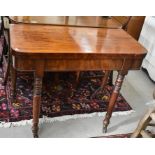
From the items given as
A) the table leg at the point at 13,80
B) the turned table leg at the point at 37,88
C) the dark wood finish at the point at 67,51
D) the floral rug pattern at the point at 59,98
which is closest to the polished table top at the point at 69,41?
the dark wood finish at the point at 67,51

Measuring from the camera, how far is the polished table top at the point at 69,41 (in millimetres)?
1481

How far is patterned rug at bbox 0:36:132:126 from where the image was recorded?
2117mm

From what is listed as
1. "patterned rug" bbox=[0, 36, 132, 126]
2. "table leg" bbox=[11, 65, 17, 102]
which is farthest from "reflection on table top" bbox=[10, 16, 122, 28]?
"patterned rug" bbox=[0, 36, 132, 126]

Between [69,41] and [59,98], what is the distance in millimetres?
848

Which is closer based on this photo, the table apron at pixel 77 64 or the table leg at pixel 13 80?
the table apron at pixel 77 64

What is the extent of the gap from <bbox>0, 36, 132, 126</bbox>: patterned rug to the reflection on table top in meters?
0.58

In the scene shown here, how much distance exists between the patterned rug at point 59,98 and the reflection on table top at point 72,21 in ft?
1.89

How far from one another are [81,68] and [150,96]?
1.37m

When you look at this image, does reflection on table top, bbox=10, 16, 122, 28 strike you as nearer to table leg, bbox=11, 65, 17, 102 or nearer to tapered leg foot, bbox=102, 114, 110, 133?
table leg, bbox=11, 65, 17, 102

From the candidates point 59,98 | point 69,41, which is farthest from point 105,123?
point 69,41

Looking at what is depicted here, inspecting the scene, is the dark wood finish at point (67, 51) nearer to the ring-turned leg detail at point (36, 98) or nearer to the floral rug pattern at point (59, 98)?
the ring-turned leg detail at point (36, 98)
